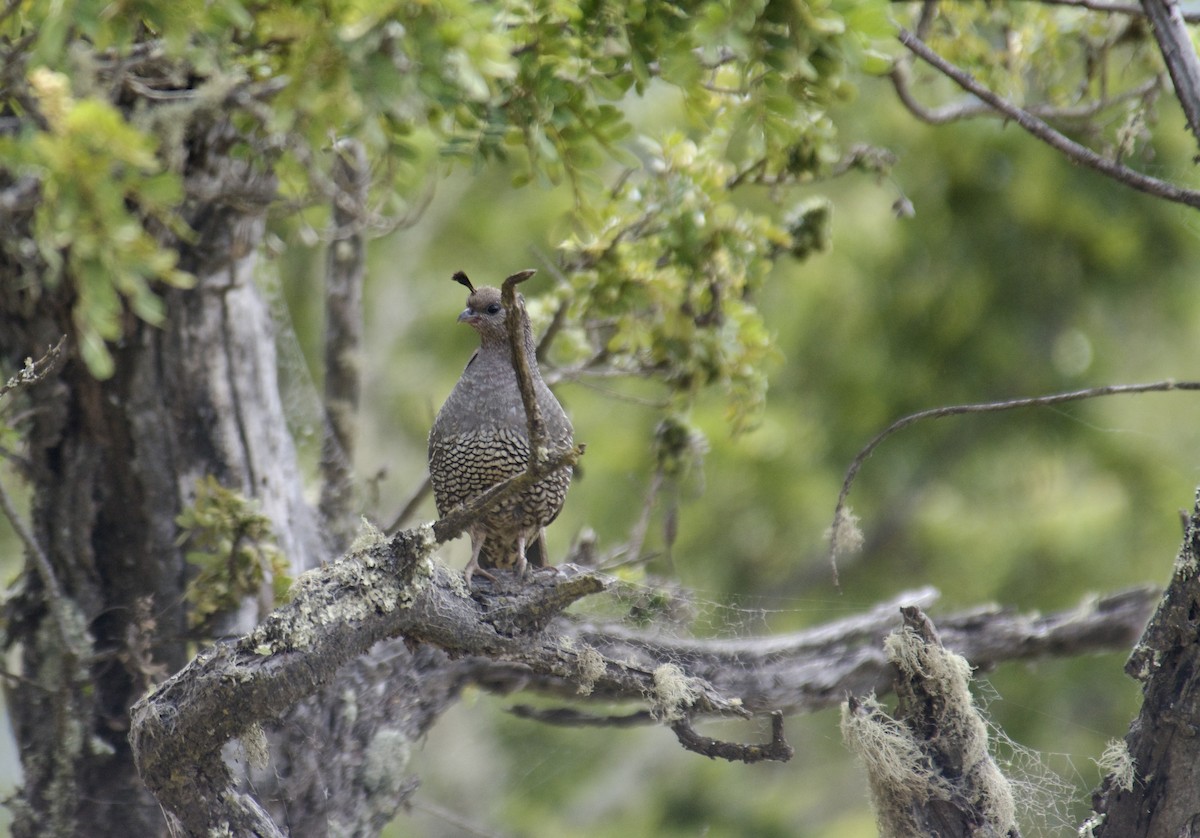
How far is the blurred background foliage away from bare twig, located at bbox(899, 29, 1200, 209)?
878 millimetres

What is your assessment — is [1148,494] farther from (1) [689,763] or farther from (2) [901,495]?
(1) [689,763]

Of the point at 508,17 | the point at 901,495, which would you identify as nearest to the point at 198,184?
the point at 508,17

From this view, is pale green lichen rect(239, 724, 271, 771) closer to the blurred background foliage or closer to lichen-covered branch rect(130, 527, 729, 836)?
lichen-covered branch rect(130, 527, 729, 836)

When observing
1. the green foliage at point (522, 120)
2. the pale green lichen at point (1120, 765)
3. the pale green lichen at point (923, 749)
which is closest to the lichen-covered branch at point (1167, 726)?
the pale green lichen at point (1120, 765)

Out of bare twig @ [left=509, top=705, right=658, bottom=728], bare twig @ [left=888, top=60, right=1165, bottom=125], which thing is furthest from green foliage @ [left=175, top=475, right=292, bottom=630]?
bare twig @ [left=888, top=60, right=1165, bottom=125]

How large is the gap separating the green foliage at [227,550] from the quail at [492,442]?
1.56 feet

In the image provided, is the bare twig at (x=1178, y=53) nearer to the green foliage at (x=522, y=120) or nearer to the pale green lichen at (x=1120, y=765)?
the green foliage at (x=522, y=120)

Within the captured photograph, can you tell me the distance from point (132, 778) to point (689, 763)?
5.22m

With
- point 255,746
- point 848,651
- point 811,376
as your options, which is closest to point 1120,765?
point 848,651

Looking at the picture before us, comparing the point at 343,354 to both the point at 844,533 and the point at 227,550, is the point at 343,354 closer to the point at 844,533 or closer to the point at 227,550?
the point at 227,550

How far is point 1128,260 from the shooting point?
21.4 ft

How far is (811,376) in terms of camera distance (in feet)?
24.3

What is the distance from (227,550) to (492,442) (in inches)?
28.8

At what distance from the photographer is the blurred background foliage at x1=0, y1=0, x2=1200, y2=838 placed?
13.0 ft
